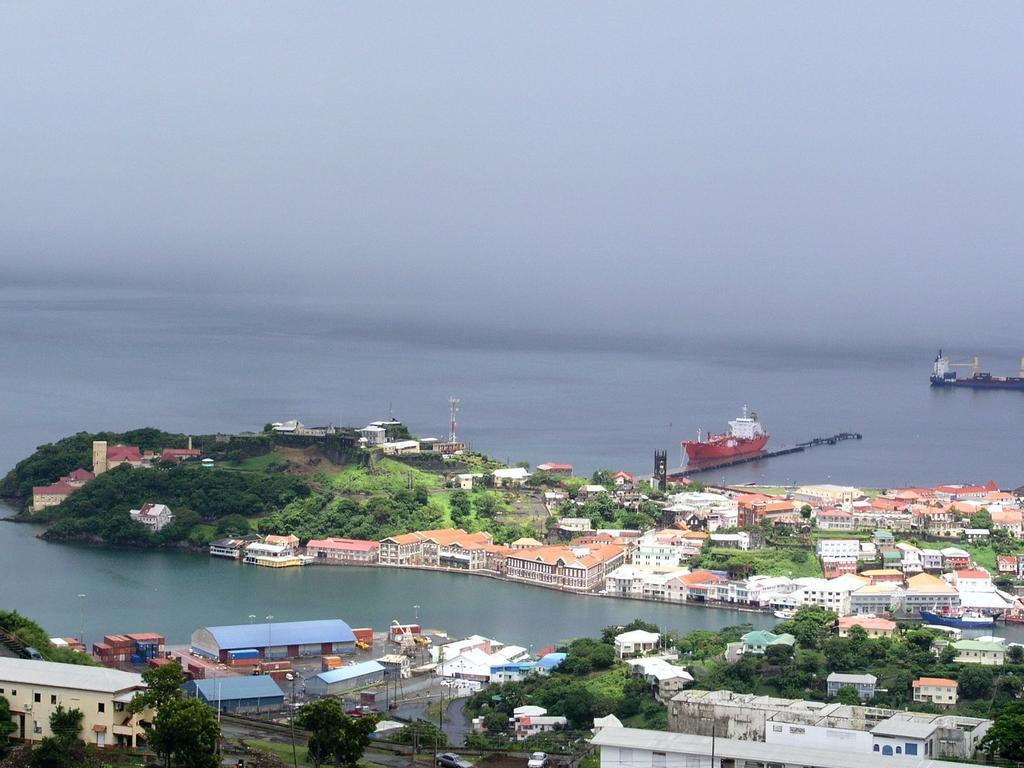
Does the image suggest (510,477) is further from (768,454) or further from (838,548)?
(768,454)

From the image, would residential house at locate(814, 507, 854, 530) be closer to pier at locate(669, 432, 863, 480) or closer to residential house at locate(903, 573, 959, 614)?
residential house at locate(903, 573, 959, 614)

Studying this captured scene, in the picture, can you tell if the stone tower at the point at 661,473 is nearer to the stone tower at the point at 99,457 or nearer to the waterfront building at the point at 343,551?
the waterfront building at the point at 343,551

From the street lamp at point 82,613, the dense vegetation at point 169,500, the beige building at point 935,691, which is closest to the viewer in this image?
the beige building at point 935,691

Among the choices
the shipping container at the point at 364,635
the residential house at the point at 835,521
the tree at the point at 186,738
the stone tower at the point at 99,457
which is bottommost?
the shipping container at the point at 364,635

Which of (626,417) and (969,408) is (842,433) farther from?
(969,408)

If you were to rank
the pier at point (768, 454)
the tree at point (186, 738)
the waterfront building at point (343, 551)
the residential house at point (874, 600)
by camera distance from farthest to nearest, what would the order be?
1. the pier at point (768, 454)
2. the waterfront building at point (343, 551)
3. the residential house at point (874, 600)
4. the tree at point (186, 738)

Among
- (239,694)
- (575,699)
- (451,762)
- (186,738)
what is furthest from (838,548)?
(186,738)

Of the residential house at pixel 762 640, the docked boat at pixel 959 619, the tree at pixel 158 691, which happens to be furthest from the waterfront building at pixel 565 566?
the tree at pixel 158 691

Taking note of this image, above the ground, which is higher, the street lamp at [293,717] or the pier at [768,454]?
the pier at [768,454]
